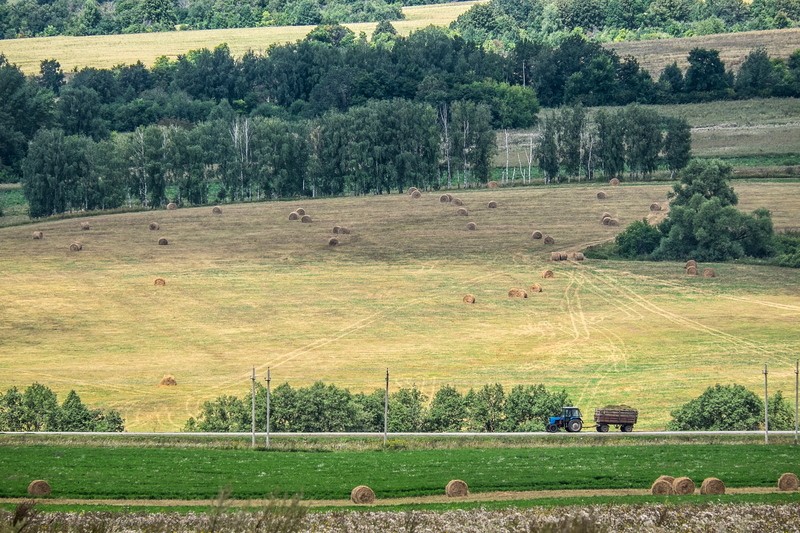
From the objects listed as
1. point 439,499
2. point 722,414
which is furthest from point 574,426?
point 439,499

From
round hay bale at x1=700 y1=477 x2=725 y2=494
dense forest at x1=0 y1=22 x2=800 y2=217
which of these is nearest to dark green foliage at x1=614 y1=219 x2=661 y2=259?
dense forest at x1=0 y1=22 x2=800 y2=217

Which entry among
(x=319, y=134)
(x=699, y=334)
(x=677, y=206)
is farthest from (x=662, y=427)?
(x=319, y=134)

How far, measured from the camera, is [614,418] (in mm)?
57719

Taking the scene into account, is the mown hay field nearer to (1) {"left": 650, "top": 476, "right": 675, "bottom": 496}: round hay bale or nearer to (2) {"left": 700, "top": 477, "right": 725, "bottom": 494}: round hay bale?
(2) {"left": 700, "top": 477, "right": 725, "bottom": 494}: round hay bale

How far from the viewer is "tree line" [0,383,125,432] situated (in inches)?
2291

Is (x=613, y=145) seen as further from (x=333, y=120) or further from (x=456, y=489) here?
(x=456, y=489)

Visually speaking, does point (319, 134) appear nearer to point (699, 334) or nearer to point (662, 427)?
point (699, 334)

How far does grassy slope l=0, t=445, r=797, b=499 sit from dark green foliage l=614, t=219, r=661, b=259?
5745 cm

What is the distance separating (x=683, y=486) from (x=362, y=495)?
9671 millimetres

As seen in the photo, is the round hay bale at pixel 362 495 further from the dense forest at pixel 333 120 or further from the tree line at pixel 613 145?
the tree line at pixel 613 145

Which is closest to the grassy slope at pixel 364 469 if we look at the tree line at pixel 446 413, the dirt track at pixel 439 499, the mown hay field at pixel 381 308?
the dirt track at pixel 439 499

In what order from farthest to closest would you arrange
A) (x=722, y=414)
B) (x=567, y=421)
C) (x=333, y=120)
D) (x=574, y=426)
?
(x=333, y=120) < (x=722, y=414) < (x=567, y=421) < (x=574, y=426)

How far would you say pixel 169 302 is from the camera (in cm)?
9319

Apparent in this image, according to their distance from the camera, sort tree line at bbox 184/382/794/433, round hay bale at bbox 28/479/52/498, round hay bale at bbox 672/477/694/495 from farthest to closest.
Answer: tree line at bbox 184/382/794/433
round hay bale at bbox 28/479/52/498
round hay bale at bbox 672/477/694/495
